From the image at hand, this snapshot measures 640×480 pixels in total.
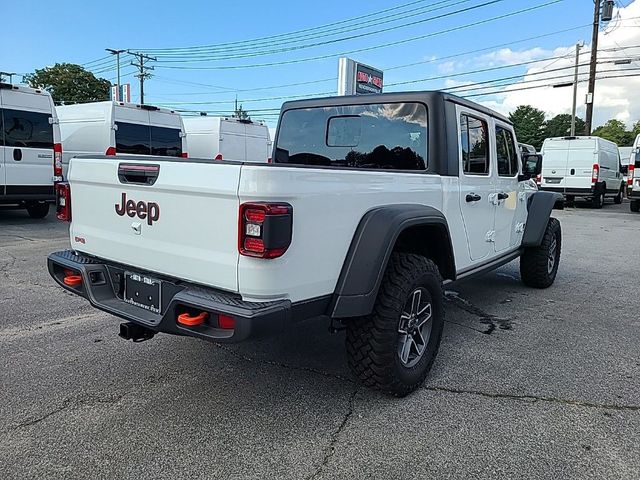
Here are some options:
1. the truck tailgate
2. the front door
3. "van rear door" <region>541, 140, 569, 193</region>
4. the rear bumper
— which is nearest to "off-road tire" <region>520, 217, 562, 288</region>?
the front door

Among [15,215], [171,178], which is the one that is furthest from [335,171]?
[15,215]

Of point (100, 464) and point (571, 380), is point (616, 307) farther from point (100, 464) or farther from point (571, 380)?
point (100, 464)

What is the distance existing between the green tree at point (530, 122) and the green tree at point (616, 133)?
790 centimetres

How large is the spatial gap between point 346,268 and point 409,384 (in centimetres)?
92

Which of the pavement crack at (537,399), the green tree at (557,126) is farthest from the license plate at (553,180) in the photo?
the green tree at (557,126)

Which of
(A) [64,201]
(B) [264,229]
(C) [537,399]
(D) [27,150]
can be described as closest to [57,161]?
(D) [27,150]

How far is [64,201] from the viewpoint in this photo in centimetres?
361

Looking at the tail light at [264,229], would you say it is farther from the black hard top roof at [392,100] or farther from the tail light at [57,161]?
the tail light at [57,161]

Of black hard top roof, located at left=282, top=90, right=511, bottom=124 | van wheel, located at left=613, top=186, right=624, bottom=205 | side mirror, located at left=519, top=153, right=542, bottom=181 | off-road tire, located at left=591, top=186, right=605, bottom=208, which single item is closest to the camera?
black hard top roof, located at left=282, top=90, right=511, bottom=124

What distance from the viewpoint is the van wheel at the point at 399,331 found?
3.01 m

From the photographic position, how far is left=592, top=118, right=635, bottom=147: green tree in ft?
242

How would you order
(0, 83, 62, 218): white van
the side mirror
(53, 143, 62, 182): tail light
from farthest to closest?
1. (53, 143, 62, 182): tail light
2. (0, 83, 62, 218): white van
3. the side mirror

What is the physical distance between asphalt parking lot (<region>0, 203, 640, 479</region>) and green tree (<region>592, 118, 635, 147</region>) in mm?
78082

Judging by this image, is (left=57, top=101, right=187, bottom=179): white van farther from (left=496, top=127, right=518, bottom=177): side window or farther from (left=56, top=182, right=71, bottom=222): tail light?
(left=496, top=127, right=518, bottom=177): side window
